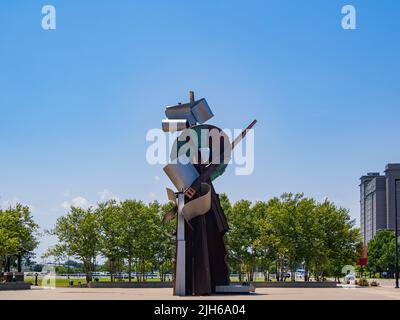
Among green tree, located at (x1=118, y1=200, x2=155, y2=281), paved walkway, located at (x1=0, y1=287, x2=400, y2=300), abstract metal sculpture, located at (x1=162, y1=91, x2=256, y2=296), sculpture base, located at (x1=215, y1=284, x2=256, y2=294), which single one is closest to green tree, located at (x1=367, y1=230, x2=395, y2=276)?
green tree, located at (x1=118, y1=200, x2=155, y2=281)

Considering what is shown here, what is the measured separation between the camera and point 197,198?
34.6m

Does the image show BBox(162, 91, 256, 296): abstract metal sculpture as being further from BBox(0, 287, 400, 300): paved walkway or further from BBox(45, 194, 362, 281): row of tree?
BBox(45, 194, 362, 281): row of tree

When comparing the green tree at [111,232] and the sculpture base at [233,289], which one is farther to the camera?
the green tree at [111,232]

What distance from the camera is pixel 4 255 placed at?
172ft

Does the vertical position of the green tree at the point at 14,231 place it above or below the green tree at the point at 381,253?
above

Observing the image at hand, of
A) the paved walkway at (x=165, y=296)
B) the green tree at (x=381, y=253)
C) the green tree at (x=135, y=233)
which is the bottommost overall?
the green tree at (x=381, y=253)

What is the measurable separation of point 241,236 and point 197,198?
28871 millimetres

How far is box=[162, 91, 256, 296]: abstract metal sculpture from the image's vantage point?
34469 millimetres

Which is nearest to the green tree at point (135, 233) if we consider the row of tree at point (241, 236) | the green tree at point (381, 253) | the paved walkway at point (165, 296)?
the row of tree at point (241, 236)

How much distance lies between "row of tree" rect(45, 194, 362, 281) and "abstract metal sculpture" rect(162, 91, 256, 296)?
77.2ft

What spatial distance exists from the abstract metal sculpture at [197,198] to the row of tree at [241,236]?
927 inches

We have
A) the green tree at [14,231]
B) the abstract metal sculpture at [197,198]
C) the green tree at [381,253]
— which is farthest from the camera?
the green tree at [381,253]

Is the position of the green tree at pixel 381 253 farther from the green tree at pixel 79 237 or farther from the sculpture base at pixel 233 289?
the sculpture base at pixel 233 289

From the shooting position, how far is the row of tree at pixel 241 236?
60.4 m
